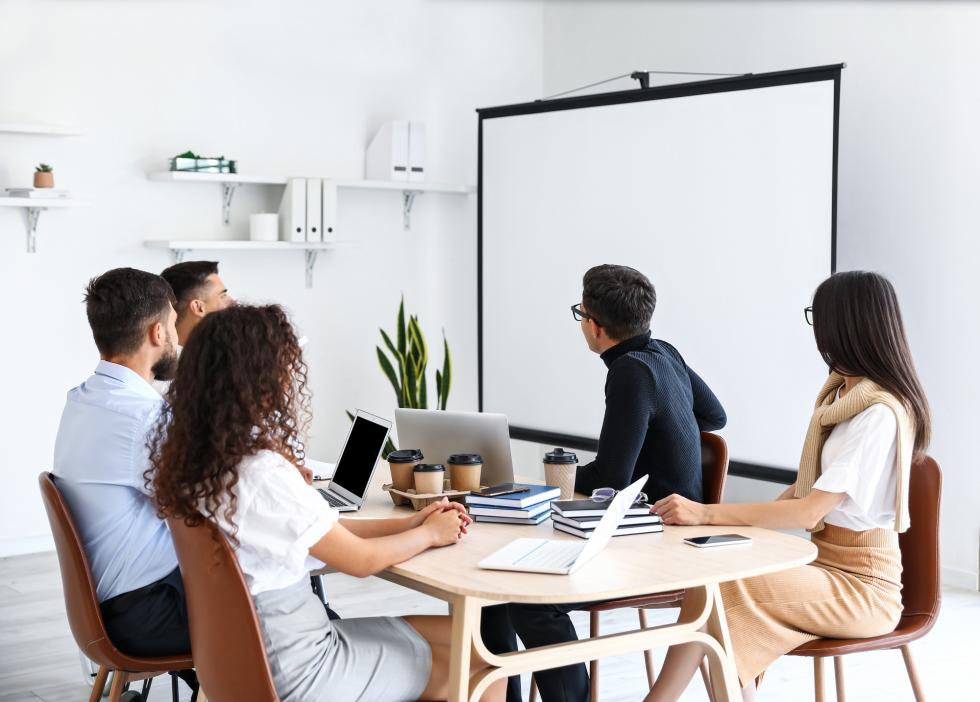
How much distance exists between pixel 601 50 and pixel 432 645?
4.43m

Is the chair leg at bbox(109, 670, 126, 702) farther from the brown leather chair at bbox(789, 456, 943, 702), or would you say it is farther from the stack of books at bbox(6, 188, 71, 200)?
the stack of books at bbox(6, 188, 71, 200)

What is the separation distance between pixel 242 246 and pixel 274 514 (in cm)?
353

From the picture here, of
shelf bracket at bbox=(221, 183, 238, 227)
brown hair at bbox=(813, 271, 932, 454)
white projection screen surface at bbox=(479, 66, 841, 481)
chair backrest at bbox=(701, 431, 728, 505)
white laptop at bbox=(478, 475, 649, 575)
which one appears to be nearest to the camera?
white laptop at bbox=(478, 475, 649, 575)

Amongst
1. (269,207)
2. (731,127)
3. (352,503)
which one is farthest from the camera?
(269,207)

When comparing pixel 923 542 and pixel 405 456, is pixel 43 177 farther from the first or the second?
pixel 923 542

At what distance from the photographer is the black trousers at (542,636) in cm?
249

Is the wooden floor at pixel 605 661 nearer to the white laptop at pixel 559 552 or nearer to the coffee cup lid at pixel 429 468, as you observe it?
the coffee cup lid at pixel 429 468

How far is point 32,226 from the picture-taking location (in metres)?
4.90

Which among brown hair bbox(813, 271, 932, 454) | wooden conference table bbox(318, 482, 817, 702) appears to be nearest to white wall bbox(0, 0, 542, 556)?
wooden conference table bbox(318, 482, 817, 702)

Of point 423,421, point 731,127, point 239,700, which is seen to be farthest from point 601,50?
point 239,700

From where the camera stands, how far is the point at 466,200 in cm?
623

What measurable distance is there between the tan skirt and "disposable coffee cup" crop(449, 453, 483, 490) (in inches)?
23.4

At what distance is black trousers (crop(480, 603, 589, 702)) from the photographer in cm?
249

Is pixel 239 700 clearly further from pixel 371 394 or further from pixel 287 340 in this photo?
pixel 371 394
